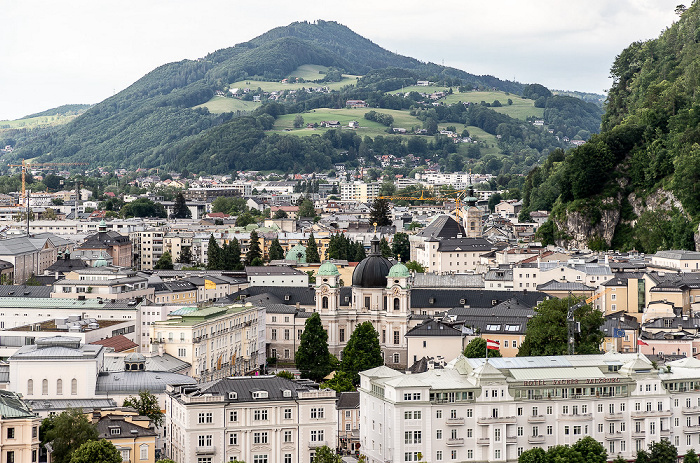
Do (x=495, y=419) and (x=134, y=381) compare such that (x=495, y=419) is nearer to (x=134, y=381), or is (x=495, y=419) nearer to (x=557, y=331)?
(x=557, y=331)

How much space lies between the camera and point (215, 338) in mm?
82438

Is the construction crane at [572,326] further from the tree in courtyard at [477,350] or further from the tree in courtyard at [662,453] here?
the tree in courtyard at [662,453]

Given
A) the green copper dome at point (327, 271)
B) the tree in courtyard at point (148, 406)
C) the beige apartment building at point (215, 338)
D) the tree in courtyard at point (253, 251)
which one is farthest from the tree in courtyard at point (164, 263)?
the tree in courtyard at point (148, 406)

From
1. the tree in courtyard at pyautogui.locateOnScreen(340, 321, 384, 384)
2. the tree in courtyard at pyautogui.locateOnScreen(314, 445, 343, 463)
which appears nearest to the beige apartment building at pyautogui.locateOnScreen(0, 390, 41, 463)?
the tree in courtyard at pyautogui.locateOnScreen(314, 445, 343, 463)

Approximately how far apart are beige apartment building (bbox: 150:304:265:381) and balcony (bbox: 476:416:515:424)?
22.7 metres

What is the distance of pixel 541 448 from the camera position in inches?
2367

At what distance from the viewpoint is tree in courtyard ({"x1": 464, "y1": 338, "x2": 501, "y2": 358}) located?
78.7m

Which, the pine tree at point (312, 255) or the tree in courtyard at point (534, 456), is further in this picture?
the pine tree at point (312, 255)

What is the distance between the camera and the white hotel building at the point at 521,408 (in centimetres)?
5997

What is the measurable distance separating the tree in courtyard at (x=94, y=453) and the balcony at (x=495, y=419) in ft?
52.3

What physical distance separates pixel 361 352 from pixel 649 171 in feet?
169

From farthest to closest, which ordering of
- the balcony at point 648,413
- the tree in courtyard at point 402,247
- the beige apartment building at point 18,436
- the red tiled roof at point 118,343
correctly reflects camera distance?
the tree in courtyard at point 402,247, the red tiled roof at point 118,343, the balcony at point 648,413, the beige apartment building at point 18,436

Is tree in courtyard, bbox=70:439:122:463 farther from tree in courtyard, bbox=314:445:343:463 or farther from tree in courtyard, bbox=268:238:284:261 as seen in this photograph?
tree in courtyard, bbox=268:238:284:261

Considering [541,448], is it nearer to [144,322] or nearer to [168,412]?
[168,412]
